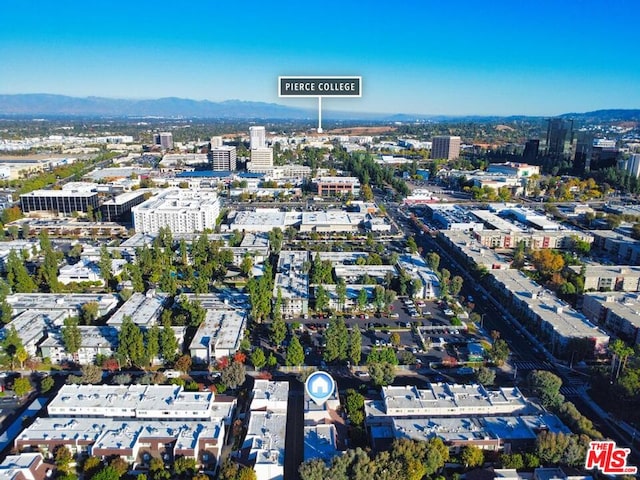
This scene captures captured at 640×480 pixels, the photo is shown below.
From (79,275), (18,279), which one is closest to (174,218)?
(79,275)

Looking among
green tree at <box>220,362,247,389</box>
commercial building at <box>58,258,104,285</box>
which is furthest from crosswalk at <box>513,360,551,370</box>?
commercial building at <box>58,258,104,285</box>

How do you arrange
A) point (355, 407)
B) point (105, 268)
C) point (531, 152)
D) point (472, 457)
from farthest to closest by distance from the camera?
1. point (531, 152)
2. point (105, 268)
3. point (355, 407)
4. point (472, 457)

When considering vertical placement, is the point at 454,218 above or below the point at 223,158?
below

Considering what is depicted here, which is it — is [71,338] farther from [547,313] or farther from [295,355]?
[547,313]

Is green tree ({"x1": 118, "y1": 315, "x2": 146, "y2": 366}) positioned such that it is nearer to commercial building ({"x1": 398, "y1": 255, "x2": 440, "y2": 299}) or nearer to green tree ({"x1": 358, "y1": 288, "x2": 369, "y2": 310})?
green tree ({"x1": 358, "y1": 288, "x2": 369, "y2": 310})

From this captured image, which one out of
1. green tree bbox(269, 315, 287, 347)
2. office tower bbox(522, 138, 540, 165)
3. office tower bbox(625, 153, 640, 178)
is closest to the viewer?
green tree bbox(269, 315, 287, 347)

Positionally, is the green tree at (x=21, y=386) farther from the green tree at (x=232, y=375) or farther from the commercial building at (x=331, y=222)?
the commercial building at (x=331, y=222)
